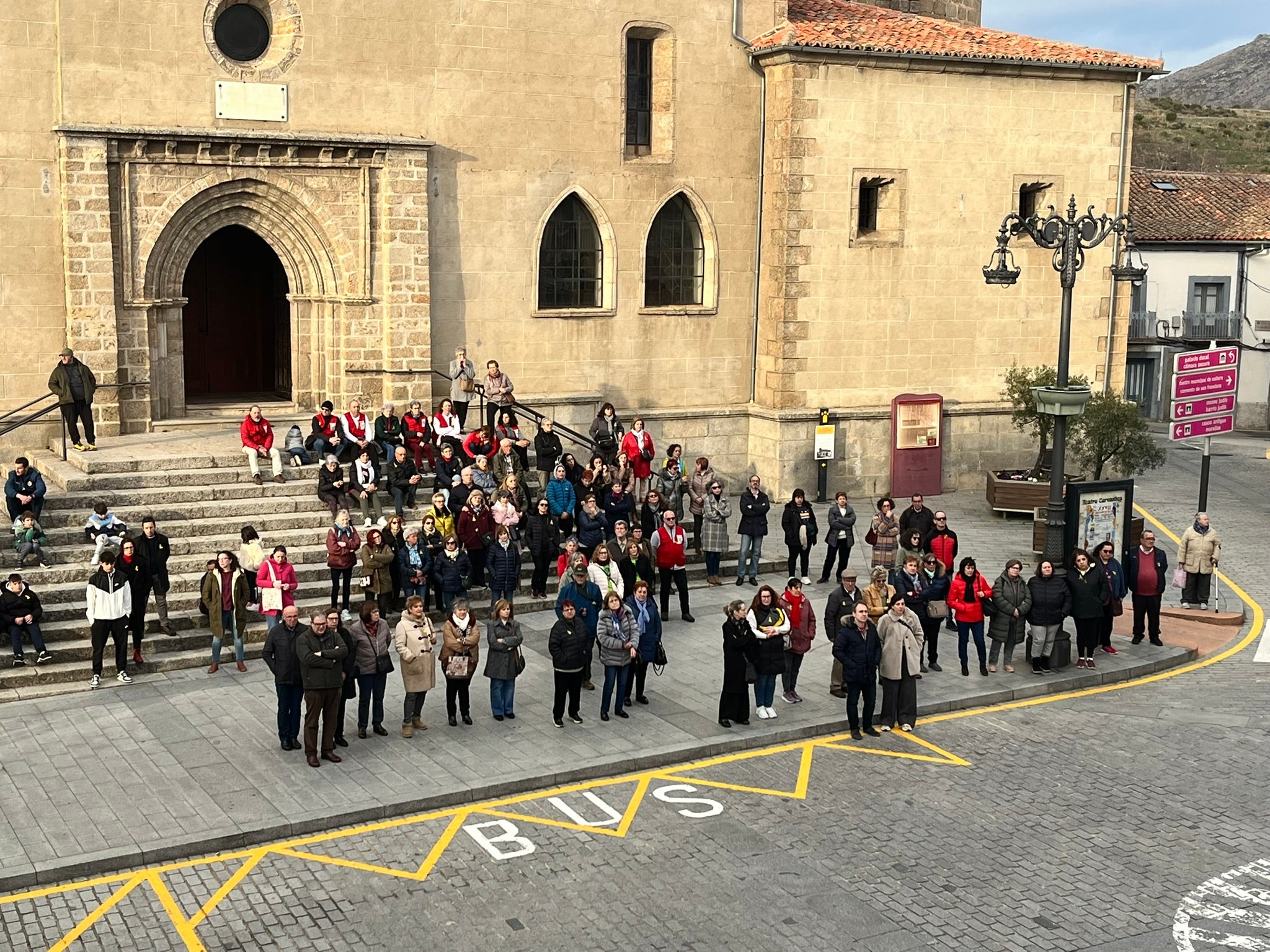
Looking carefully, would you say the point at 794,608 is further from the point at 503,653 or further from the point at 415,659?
the point at 415,659

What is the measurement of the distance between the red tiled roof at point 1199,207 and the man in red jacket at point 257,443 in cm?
3142

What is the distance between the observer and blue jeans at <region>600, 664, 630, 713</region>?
1741 cm

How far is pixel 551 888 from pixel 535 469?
13.3 m

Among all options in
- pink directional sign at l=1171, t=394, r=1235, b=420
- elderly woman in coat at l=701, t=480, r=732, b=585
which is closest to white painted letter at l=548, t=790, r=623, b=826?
elderly woman in coat at l=701, t=480, r=732, b=585

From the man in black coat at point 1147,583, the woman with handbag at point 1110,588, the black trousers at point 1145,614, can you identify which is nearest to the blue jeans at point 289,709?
the woman with handbag at point 1110,588

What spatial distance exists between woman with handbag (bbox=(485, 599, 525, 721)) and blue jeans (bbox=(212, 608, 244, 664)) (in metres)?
3.64

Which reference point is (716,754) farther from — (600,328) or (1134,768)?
(600,328)

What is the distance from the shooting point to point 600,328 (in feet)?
94.8

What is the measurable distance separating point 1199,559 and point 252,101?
53.2 ft

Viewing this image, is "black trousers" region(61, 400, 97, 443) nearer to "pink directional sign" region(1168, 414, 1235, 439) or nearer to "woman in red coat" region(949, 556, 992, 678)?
"woman in red coat" region(949, 556, 992, 678)

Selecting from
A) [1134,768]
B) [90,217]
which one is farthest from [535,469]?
[1134,768]

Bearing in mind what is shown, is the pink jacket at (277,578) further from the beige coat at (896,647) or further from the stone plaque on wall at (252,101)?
the stone plaque on wall at (252,101)

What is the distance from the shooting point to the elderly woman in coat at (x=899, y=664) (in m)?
17.2

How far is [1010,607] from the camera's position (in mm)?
19344
